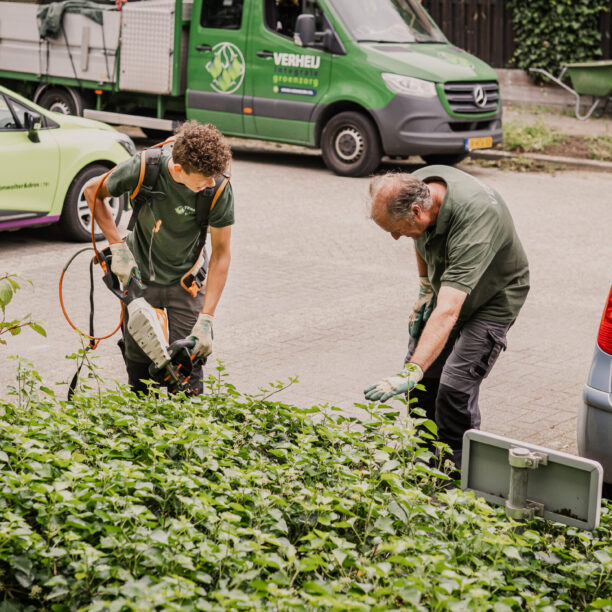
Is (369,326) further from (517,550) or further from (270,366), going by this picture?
(517,550)

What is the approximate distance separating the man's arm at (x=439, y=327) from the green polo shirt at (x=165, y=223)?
3.97 feet

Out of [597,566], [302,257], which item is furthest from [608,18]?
[597,566]

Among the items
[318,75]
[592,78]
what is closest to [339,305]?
[318,75]

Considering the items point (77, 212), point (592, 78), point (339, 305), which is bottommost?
point (339, 305)

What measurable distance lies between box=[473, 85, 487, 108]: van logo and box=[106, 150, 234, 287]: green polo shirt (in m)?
9.75

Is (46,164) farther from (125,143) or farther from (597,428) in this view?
(597,428)

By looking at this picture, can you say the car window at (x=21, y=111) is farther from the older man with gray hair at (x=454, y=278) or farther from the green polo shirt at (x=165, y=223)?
the older man with gray hair at (x=454, y=278)

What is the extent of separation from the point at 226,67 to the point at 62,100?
348 centimetres

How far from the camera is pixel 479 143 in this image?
14.4m

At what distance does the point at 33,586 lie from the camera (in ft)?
→ 9.46

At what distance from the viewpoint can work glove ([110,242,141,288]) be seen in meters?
5.08

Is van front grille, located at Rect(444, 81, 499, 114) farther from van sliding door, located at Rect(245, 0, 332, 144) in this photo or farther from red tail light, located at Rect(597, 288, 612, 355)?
red tail light, located at Rect(597, 288, 612, 355)

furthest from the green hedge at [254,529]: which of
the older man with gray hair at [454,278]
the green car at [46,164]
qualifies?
the green car at [46,164]

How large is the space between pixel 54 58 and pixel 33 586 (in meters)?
14.9
